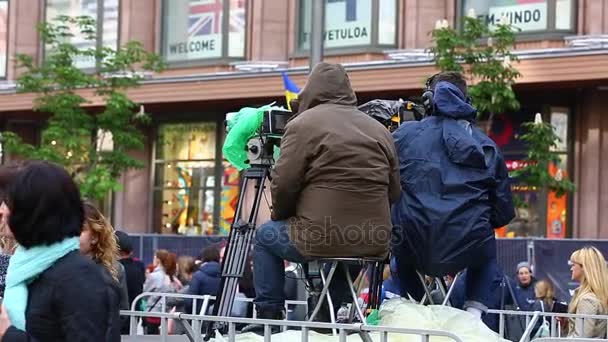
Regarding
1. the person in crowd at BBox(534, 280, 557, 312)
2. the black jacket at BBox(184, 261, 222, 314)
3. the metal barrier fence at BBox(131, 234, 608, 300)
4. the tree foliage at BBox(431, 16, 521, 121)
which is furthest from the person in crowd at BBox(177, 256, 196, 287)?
the tree foliage at BBox(431, 16, 521, 121)

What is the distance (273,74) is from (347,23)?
1.91 metres

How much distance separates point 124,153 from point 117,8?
4570mm

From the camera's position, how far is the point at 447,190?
8328mm

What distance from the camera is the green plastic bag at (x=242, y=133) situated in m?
8.54

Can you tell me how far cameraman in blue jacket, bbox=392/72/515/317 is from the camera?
8.27 meters

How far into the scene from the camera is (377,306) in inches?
339

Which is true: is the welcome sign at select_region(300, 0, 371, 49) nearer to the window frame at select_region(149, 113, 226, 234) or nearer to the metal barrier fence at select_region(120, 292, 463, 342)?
the window frame at select_region(149, 113, 226, 234)

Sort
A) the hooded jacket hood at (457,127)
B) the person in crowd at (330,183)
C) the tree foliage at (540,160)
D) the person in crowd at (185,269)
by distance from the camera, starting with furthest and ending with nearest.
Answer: the tree foliage at (540,160) → the person in crowd at (185,269) → the hooded jacket hood at (457,127) → the person in crowd at (330,183)

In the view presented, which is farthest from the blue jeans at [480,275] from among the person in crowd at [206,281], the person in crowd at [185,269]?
the person in crowd at [185,269]

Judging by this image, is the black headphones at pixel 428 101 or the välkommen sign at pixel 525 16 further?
the välkommen sign at pixel 525 16

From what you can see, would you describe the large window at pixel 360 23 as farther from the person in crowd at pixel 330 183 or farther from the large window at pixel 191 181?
the person in crowd at pixel 330 183

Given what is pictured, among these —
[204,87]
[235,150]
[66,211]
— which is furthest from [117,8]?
[66,211]

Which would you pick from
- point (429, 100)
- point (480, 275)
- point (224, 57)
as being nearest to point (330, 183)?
point (429, 100)

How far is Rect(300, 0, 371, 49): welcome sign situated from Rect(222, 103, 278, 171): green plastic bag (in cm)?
2030
